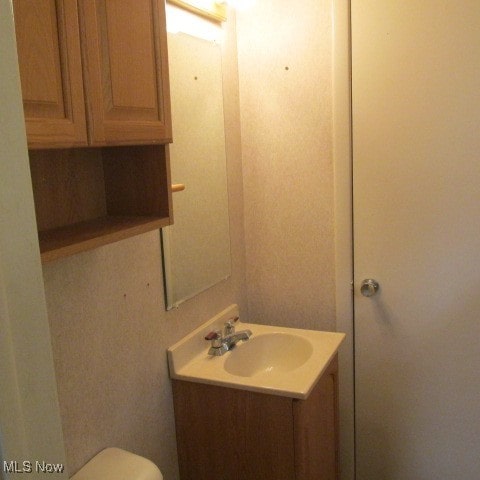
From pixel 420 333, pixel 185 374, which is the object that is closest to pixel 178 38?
pixel 185 374

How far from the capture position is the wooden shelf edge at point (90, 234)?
1.00 m

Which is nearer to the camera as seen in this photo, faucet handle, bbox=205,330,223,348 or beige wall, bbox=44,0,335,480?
beige wall, bbox=44,0,335,480

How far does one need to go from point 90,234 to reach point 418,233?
1.26 m

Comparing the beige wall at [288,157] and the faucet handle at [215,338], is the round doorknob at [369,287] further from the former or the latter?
the faucet handle at [215,338]

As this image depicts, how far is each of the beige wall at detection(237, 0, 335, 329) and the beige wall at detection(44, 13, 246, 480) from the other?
1.41ft

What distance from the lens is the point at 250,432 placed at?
1.62m

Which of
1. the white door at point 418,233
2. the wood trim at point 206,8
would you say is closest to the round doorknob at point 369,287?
the white door at point 418,233

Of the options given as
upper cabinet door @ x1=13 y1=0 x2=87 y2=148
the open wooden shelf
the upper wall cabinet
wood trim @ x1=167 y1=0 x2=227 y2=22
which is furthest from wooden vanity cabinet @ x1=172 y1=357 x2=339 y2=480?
wood trim @ x1=167 y1=0 x2=227 y2=22

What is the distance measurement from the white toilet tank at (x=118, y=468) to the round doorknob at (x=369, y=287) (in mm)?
1053

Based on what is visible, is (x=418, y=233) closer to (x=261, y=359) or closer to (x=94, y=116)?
(x=261, y=359)

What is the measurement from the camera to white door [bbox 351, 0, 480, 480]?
1785mm

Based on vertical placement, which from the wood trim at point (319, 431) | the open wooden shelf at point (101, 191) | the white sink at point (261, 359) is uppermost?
the open wooden shelf at point (101, 191)

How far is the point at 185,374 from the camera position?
5.51 ft

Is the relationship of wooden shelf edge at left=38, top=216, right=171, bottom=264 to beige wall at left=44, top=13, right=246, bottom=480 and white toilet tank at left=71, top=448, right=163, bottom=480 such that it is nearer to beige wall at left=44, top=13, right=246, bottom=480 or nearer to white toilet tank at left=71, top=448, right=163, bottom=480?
beige wall at left=44, top=13, right=246, bottom=480
